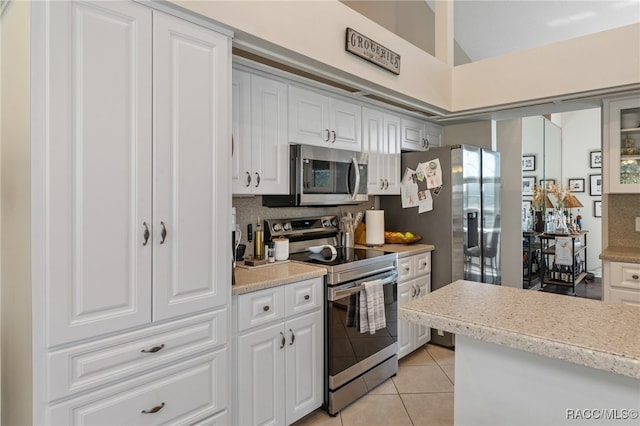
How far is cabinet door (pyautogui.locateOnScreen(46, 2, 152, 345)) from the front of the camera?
1.33 meters

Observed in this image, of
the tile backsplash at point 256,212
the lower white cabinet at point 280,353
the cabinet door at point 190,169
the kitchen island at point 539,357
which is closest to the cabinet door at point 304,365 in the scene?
the lower white cabinet at point 280,353

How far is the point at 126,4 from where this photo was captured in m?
1.50

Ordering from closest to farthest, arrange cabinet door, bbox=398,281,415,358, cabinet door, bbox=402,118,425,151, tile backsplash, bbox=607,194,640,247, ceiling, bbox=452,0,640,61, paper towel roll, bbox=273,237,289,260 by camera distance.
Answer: paper towel roll, bbox=273,237,289,260, cabinet door, bbox=398,281,415,358, tile backsplash, bbox=607,194,640,247, cabinet door, bbox=402,118,425,151, ceiling, bbox=452,0,640,61

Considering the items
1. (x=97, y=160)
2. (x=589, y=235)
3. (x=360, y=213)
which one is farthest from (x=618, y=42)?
(x=589, y=235)

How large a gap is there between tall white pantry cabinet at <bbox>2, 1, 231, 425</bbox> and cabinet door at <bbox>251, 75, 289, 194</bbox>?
55 centimetres

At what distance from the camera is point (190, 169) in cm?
171

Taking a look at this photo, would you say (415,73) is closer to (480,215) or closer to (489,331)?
(480,215)

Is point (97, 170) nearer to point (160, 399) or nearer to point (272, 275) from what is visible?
point (160, 399)

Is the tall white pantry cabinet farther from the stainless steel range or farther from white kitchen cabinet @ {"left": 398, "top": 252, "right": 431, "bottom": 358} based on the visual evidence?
white kitchen cabinet @ {"left": 398, "top": 252, "right": 431, "bottom": 358}

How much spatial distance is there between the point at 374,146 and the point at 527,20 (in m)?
2.68

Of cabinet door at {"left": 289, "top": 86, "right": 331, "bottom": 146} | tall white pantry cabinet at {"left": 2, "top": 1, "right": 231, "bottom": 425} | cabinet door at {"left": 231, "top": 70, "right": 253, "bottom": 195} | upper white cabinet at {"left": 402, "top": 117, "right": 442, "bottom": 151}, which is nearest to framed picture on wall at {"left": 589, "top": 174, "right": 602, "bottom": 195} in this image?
upper white cabinet at {"left": 402, "top": 117, "right": 442, "bottom": 151}

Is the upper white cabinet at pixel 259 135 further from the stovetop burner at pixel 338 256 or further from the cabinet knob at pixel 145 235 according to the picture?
the cabinet knob at pixel 145 235

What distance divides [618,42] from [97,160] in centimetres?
345

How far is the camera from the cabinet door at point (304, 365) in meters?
2.22
